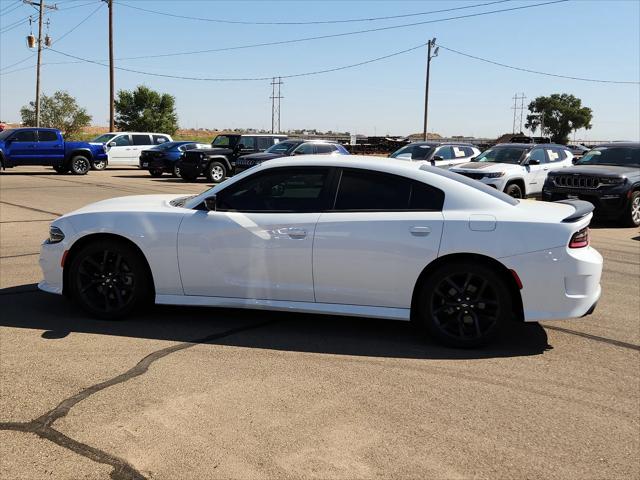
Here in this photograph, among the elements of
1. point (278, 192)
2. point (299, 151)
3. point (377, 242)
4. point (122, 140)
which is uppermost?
point (122, 140)

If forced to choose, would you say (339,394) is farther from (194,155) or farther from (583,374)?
(194,155)

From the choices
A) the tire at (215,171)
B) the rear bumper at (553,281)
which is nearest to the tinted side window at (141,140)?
the tire at (215,171)

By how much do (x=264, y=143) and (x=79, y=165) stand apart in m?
7.80

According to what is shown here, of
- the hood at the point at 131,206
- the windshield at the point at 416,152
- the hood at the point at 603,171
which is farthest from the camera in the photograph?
the windshield at the point at 416,152

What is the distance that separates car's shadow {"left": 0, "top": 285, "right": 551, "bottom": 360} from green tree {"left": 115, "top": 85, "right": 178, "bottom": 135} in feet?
225

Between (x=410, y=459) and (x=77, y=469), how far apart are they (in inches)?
65.8

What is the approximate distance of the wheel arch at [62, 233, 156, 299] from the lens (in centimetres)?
534

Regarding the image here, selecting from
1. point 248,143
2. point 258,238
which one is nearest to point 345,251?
point 258,238

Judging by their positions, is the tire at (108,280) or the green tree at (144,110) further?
the green tree at (144,110)

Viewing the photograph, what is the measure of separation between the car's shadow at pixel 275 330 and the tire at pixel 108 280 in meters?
0.14

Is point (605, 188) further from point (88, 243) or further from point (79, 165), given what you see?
point (79, 165)

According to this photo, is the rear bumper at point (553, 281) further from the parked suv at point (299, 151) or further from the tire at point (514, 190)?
the parked suv at point (299, 151)

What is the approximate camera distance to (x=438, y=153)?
1870 centimetres

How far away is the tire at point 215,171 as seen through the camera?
911 inches
